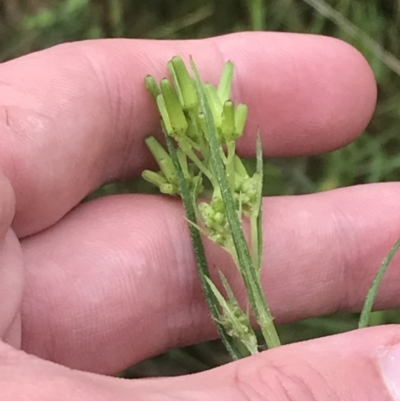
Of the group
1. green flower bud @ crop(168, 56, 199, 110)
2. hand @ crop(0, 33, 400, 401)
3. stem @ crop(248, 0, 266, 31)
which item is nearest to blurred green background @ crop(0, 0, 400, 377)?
stem @ crop(248, 0, 266, 31)

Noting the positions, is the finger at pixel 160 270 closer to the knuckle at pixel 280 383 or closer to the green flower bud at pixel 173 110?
the green flower bud at pixel 173 110

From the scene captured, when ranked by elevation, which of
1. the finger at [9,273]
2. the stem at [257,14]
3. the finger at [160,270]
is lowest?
the finger at [160,270]

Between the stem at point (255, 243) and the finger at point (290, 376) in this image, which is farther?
the stem at point (255, 243)

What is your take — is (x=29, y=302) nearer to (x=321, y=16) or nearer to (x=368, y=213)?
(x=368, y=213)

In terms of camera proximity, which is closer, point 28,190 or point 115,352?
point 28,190

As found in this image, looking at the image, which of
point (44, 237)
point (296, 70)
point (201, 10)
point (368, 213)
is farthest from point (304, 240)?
point (201, 10)

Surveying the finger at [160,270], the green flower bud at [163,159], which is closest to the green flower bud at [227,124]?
the green flower bud at [163,159]

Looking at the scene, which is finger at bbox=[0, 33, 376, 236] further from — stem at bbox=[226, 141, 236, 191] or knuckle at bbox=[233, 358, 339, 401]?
knuckle at bbox=[233, 358, 339, 401]

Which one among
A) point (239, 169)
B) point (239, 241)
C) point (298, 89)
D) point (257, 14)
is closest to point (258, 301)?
point (239, 241)

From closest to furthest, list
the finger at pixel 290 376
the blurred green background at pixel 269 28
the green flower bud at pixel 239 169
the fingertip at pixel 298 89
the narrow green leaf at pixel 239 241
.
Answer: the finger at pixel 290 376 < the narrow green leaf at pixel 239 241 < the green flower bud at pixel 239 169 < the fingertip at pixel 298 89 < the blurred green background at pixel 269 28
